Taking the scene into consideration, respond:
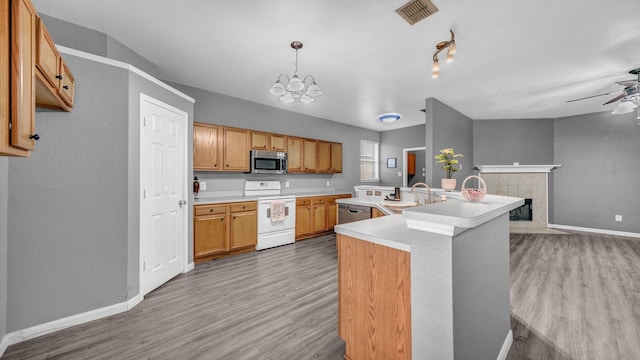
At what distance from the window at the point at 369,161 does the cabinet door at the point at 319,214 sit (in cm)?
233

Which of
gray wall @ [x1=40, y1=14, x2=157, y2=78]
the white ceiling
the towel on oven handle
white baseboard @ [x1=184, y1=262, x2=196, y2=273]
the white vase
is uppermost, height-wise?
the white ceiling

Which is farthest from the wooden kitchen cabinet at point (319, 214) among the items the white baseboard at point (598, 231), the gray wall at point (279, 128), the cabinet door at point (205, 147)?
the white baseboard at point (598, 231)

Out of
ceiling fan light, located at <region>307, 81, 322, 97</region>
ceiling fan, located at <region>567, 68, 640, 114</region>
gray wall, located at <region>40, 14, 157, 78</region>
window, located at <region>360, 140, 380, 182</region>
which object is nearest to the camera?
gray wall, located at <region>40, 14, 157, 78</region>

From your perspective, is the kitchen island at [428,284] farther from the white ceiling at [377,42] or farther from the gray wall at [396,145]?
the gray wall at [396,145]

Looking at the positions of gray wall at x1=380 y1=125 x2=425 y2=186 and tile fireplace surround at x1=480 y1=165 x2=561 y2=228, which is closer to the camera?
tile fireplace surround at x1=480 y1=165 x2=561 y2=228

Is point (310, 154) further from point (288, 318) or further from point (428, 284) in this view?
point (428, 284)

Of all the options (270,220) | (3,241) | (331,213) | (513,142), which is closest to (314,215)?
(331,213)

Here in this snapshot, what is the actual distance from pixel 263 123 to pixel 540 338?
4.68m


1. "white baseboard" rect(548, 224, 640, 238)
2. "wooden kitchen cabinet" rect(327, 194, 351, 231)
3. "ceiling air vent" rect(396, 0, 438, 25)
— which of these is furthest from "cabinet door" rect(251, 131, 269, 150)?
"white baseboard" rect(548, 224, 640, 238)

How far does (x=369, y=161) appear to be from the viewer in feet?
24.8

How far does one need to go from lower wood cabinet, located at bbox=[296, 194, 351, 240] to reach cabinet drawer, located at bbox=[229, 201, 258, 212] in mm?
921

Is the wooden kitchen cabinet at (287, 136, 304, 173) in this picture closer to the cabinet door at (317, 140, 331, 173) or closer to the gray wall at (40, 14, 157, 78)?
the cabinet door at (317, 140, 331, 173)

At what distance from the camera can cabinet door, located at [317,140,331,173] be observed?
5.69m

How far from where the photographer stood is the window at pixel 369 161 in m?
7.34
